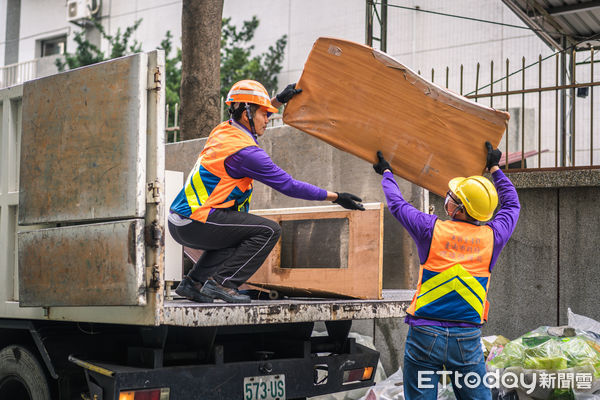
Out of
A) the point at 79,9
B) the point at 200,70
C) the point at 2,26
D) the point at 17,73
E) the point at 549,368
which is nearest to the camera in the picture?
the point at 549,368

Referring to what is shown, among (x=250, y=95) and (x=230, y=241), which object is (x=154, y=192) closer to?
(x=230, y=241)

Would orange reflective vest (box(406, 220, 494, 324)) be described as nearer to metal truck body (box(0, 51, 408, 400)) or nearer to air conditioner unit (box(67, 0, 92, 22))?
metal truck body (box(0, 51, 408, 400))

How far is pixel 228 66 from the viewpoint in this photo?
19188mm

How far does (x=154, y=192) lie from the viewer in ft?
10.9

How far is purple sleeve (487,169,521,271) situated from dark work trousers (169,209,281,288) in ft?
3.91

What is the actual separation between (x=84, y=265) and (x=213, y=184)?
35.4 inches

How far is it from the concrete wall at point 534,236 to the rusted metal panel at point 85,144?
2425 millimetres

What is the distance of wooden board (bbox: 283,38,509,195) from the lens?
166 inches

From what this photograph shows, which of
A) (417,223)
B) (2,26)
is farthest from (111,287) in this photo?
(2,26)

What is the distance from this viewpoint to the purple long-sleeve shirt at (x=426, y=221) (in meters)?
3.61

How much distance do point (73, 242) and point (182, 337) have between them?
28.7 inches

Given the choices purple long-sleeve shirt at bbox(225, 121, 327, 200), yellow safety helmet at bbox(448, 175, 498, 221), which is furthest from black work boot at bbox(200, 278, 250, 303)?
yellow safety helmet at bbox(448, 175, 498, 221)

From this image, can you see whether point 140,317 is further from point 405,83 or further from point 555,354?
point 555,354

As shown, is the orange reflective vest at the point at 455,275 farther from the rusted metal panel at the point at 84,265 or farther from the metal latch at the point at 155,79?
the metal latch at the point at 155,79
